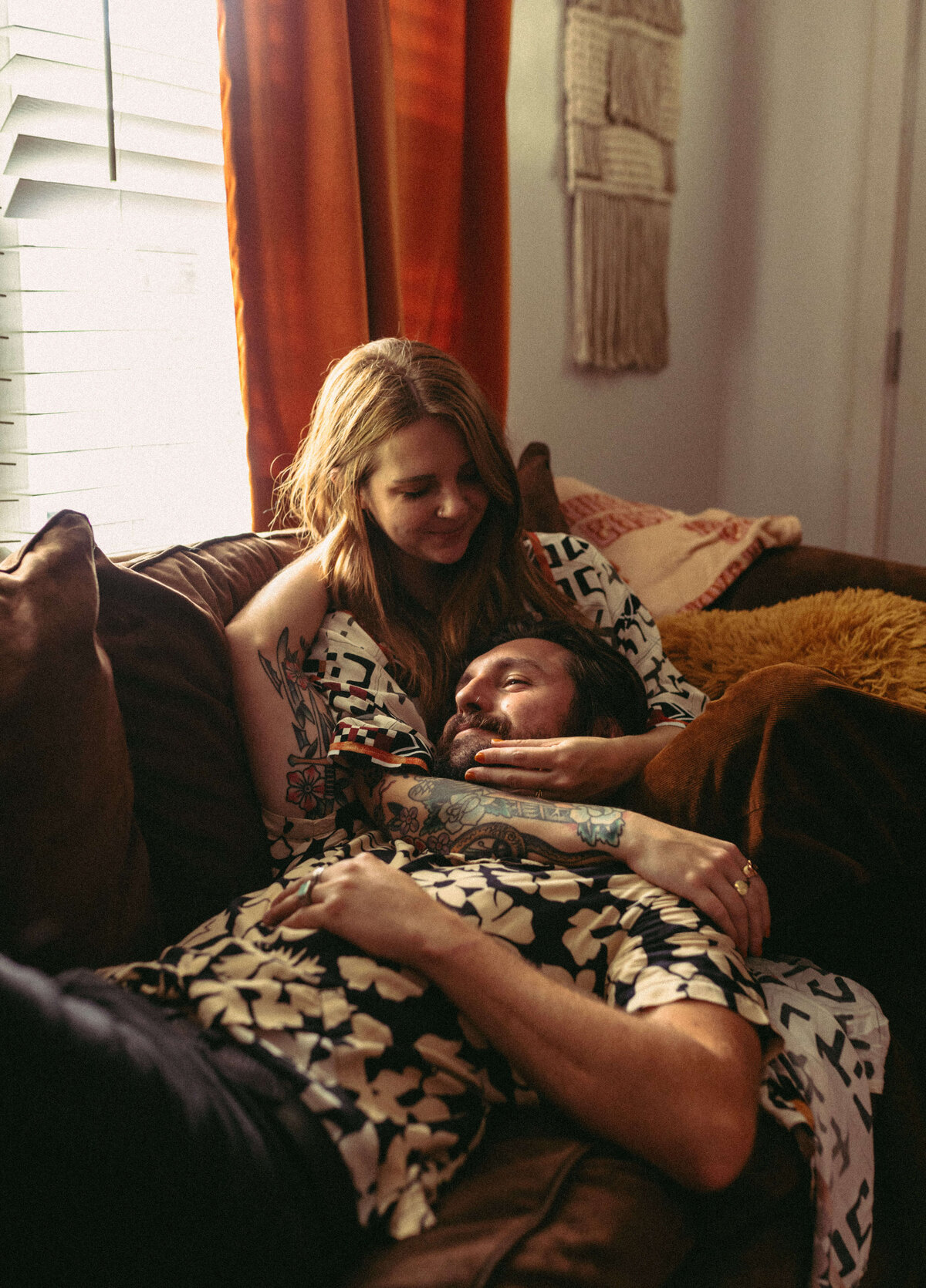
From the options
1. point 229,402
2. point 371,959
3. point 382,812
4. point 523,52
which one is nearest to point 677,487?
point 523,52

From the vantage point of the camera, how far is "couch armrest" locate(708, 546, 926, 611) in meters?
1.81

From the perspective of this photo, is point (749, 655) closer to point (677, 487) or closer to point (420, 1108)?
point (420, 1108)

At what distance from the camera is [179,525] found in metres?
2.03

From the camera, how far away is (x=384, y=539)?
161 cm

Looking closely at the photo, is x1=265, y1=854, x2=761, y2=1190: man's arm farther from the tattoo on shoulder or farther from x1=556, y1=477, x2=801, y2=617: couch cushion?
x1=556, y1=477, x2=801, y2=617: couch cushion

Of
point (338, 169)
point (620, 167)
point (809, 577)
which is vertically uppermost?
point (620, 167)

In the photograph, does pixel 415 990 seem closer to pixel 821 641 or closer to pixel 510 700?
pixel 510 700

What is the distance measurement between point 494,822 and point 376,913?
10.2 inches

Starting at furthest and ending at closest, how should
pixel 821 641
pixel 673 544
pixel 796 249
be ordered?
1. pixel 796 249
2. pixel 673 544
3. pixel 821 641

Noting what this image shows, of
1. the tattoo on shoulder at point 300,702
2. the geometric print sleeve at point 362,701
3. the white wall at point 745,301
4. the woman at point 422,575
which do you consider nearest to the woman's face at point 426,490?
the woman at point 422,575

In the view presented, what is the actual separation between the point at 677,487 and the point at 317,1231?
2894 mm

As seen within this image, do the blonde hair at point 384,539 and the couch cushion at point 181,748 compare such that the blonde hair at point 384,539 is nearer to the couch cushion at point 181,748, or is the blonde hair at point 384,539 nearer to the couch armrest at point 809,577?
the couch cushion at point 181,748

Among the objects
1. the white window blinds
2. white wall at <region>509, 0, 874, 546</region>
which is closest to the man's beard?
the white window blinds

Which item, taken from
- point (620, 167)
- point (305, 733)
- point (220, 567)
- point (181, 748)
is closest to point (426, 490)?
point (220, 567)
